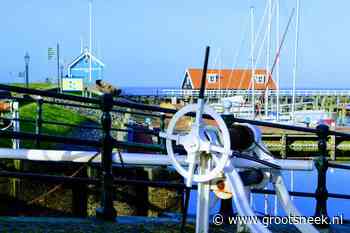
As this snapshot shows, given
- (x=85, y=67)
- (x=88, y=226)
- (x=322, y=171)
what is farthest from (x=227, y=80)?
(x=88, y=226)

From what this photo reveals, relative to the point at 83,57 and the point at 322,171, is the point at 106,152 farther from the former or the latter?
the point at 83,57

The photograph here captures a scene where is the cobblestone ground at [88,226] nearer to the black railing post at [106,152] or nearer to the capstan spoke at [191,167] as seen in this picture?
the black railing post at [106,152]

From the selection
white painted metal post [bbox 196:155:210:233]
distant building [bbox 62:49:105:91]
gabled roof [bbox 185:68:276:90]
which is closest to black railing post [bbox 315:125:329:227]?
white painted metal post [bbox 196:155:210:233]

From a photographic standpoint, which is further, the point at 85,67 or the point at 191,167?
the point at 85,67

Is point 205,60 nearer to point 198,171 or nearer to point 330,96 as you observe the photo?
point 198,171

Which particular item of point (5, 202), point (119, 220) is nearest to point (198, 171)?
point (119, 220)

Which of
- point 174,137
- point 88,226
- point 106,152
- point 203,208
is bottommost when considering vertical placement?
point 88,226

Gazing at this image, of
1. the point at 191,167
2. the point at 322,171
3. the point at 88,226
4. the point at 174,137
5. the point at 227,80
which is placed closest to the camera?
the point at 191,167

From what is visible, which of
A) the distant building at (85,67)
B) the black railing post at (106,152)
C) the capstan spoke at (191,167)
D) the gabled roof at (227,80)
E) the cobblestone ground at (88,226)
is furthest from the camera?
the gabled roof at (227,80)

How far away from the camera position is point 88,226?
5.38m

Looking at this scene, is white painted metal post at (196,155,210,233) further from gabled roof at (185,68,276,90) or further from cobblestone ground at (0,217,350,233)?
gabled roof at (185,68,276,90)

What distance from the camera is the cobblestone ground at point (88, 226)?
5.20m

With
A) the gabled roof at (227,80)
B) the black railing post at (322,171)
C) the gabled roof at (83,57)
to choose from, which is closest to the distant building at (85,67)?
the gabled roof at (83,57)

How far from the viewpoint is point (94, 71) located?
4347 centimetres
